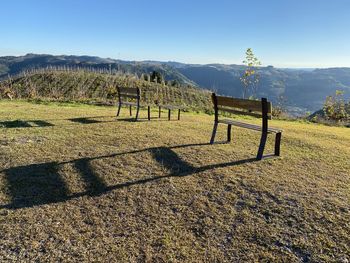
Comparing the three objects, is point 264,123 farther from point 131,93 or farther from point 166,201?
point 131,93

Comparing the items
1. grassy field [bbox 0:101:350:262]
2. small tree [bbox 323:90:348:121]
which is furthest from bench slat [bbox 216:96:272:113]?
small tree [bbox 323:90:348:121]

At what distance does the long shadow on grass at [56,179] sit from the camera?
3.94 meters

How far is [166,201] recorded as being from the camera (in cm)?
399

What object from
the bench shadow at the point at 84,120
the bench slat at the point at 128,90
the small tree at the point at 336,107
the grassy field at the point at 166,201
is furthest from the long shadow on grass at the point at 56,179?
the small tree at the point at 336,107

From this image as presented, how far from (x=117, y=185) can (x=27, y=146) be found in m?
2.59

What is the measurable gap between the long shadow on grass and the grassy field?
15 millimetres

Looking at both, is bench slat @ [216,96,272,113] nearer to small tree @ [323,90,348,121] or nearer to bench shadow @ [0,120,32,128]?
bench shadow @ [0,120,32,128]

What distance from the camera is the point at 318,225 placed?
350cm

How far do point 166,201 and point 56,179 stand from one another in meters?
1.73

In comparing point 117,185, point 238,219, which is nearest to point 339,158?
point 238,219

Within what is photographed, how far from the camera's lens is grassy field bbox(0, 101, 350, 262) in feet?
9.93

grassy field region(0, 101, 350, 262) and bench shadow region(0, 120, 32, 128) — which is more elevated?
bench shadow region(0, 120, 32, 128)

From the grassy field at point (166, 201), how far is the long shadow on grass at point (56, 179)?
0.01m

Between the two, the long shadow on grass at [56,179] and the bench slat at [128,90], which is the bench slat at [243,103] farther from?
the bench slat at [128,90]
